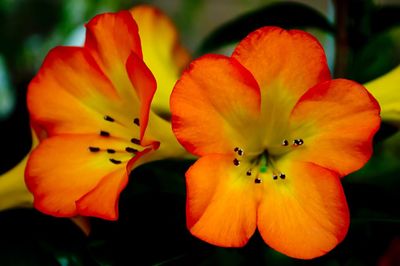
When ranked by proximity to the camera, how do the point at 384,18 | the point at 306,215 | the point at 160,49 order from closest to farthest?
the point at 306,215 → the point at 160,49 → the point at 384,18

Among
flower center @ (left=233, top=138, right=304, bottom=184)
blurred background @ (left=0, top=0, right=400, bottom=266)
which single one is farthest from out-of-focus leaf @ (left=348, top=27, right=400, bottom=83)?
flower center @ (left=233, top=138, right=304, bottom=184)

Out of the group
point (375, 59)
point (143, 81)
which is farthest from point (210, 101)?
point (375, 59)

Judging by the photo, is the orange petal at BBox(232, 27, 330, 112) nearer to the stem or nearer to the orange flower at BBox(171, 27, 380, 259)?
the orange flower at BBox(171, 27, 380, 259)

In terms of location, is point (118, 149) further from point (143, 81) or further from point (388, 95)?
point (388, 95)

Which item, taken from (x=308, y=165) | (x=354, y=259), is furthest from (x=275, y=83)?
(x=354, y=259)

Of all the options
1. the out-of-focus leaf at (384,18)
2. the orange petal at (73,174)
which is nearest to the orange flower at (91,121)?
the orange petal at (73,174)

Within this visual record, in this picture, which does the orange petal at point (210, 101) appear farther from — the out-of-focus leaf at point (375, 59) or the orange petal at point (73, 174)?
the out-of-focus leaf at point (375, 59)
